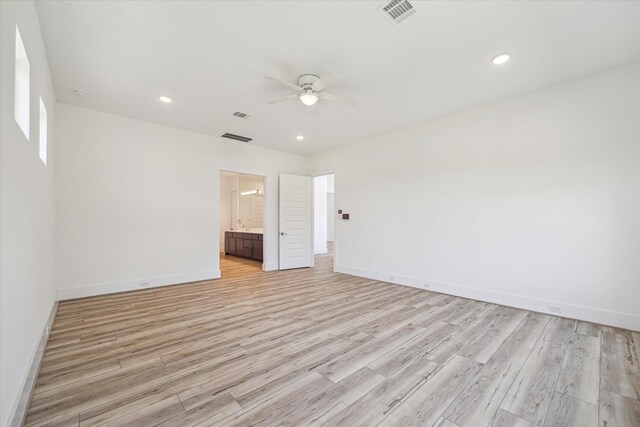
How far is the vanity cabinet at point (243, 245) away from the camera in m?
7.75

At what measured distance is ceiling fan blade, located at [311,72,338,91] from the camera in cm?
276

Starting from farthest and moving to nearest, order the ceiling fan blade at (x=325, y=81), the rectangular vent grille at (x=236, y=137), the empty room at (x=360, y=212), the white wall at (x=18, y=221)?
the rectangular vent grille at (x=236, y=137)
the ceiling fan blade at (x=325, y=81)
the empty room at (x=360, y=212)
the white wall at (x=18, y=221)

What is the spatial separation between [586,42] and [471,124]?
159 cm

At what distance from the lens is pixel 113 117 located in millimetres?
4355

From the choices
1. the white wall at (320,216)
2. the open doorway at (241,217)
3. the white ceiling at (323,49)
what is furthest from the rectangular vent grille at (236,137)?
the white wall at (320,216)

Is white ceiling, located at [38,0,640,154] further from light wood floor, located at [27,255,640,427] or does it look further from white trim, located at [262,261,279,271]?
white trim, located at [262,261,279,271]

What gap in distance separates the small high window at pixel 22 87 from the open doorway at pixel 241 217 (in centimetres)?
580

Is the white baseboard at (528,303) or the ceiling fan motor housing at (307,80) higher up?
the ceiling fan motor housing at (307,80)

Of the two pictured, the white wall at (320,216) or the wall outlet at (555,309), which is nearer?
the wall outlet at (555,309)

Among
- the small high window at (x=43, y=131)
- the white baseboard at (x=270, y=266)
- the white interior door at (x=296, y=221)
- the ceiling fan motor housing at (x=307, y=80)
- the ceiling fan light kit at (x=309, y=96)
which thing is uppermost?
the ceiling fan motor housing at (x=307, y=80)

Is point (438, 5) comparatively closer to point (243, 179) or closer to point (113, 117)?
point (113, 117)

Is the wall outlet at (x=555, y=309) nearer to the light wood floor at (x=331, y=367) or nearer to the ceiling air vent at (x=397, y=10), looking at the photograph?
the light wood floor at (x=331, y=367)

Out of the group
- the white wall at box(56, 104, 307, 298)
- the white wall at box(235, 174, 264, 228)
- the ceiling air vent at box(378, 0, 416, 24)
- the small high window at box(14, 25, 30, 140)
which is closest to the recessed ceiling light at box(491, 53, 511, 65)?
the ceiling air vent at box(378, 0, 416, 24)

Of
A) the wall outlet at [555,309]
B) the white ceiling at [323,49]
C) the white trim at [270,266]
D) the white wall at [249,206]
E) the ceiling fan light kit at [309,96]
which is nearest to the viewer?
the white ceiling at [323,49]
